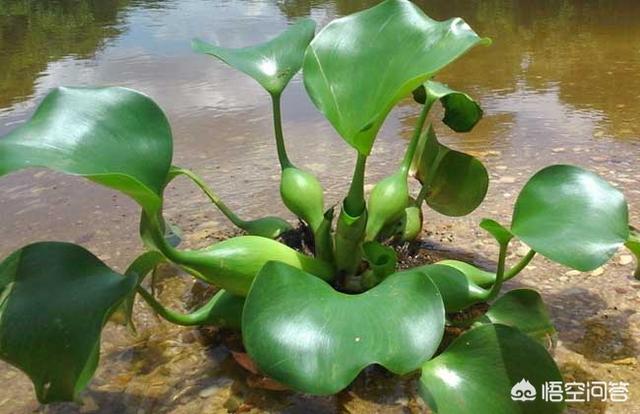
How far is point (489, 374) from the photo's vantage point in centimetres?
87

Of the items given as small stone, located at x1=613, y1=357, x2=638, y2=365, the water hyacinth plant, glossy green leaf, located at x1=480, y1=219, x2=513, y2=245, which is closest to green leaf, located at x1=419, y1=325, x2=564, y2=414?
the water hyacinth plant

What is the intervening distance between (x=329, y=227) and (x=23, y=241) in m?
0.79

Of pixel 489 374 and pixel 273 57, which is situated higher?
pixel 273 57

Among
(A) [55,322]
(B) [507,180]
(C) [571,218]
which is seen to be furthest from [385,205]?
(B) [507,180]

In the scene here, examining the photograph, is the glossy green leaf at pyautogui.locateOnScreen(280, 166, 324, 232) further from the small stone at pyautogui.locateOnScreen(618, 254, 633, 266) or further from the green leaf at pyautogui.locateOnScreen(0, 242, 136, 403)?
the small stone at pyautogui.locateOnScreen(618, 254, 633, 266)

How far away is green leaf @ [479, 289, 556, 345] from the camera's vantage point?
1028mm

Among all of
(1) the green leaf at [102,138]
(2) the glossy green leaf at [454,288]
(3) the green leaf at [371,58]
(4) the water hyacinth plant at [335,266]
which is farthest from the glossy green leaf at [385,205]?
(1) the green leaf at [102,138]

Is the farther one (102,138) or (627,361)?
(627,361)

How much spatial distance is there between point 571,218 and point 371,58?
348 mm

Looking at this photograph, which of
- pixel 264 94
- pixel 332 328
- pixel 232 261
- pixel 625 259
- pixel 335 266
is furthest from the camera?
pixel 264 94

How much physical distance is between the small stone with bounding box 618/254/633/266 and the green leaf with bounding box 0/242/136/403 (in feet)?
3.16

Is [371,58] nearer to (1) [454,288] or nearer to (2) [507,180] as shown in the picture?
(1) [454,288]

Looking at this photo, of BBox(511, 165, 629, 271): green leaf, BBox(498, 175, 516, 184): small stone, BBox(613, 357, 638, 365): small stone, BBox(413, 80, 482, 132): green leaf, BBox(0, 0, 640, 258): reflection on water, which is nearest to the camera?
BBox(511, 165, 629, 271): green leaf

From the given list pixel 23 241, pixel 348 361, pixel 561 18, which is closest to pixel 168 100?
pixel 23 241
